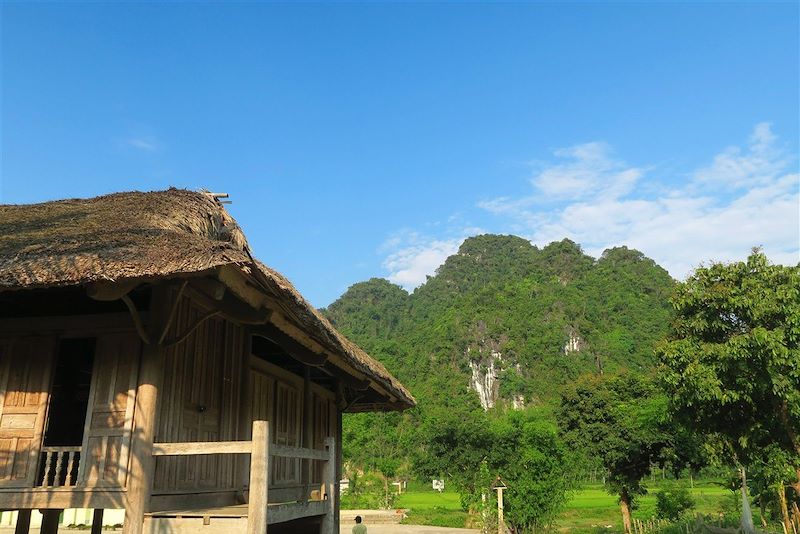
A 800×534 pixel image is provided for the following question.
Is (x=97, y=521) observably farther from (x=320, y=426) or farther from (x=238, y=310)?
(x=238, y=310)

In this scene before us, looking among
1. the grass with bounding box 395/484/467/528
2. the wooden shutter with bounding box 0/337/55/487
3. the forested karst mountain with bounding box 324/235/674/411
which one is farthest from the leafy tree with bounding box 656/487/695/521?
the forested karst mountain with bounding box 324/235/674/411

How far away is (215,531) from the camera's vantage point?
469cm

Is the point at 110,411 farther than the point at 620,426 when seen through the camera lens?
No

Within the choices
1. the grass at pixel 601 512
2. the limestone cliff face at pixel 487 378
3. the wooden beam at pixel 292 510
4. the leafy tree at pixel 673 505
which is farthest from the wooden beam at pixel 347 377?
the limestone cliff face at pixel 487 378

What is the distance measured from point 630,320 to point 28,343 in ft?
259

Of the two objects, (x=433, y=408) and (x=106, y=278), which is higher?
(x=433, y=408)

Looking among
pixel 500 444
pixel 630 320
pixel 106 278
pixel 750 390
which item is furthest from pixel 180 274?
pixel 630 320

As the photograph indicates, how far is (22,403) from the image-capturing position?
17.6 feet

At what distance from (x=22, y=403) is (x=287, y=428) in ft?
13.2

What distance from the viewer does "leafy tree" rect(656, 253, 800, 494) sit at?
1343cm

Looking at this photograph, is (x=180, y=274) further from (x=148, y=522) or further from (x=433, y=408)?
(x=433, y=408)

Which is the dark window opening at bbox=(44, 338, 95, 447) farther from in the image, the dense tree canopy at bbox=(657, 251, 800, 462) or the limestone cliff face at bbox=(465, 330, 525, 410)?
the limestone cliff face at bbox=(465, 330, 525, 410)

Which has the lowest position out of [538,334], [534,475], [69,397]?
[534,475]

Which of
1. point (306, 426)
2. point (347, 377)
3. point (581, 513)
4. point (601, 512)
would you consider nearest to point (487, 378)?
point (601, 512)
